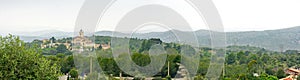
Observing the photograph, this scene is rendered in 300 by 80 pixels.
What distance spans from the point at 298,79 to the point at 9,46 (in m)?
9.51

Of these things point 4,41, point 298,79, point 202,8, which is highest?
point 202,8

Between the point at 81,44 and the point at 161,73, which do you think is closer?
the point at 81,44

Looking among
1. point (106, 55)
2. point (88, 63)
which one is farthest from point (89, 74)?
point (106, 55)

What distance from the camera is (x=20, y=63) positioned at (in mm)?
5316

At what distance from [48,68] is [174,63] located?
26.8 ft

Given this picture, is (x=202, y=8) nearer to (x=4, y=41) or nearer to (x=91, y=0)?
(x=91, y=0)

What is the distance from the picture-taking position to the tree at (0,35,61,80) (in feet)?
17.0

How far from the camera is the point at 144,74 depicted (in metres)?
11.1

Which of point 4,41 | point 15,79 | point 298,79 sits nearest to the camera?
point 15,79

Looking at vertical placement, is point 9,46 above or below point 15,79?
above

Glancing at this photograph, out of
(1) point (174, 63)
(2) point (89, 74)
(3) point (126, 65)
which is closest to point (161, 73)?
(1) point (174, 63)

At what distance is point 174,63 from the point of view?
13.4 metres

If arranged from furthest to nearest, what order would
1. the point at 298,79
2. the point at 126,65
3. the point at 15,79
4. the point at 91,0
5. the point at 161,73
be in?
the point at 161,73
the point at 298,79
the point at 126,65
the point at 91,0
the point at 15,79

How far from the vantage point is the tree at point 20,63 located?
5.18m
